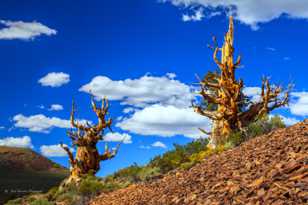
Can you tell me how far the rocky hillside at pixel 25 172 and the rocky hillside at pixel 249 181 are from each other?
22.7 meters

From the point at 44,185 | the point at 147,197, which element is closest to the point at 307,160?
the point at 147,197

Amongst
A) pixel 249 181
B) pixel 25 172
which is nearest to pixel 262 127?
pixel 249 181

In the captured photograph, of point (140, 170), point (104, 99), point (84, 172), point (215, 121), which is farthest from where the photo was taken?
point (104, 99)

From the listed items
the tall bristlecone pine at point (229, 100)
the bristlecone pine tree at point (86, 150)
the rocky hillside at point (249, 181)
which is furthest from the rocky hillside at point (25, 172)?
the rocky hillside at point (249, 181)

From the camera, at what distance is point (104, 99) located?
3155 centimetres

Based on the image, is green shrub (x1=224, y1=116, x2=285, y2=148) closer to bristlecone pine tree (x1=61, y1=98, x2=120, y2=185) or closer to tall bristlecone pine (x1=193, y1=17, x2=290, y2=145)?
tall bristlecone pine (x1=193, y1=17, x2=290, y2=145)

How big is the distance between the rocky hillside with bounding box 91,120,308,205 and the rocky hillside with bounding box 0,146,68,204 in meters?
22.7

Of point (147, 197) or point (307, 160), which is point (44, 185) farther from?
point (307, 160)

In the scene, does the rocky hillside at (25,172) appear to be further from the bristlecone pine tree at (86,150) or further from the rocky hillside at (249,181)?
the rocky hillside at (249,181)

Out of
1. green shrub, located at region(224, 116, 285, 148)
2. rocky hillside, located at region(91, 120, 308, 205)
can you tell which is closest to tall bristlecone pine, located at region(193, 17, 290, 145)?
green shrub, located at region(224, 116, 285, 148)

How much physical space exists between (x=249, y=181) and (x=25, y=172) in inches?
1530

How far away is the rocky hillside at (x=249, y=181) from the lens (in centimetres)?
703

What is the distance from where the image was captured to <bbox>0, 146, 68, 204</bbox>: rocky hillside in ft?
115

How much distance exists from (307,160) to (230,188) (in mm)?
1391
